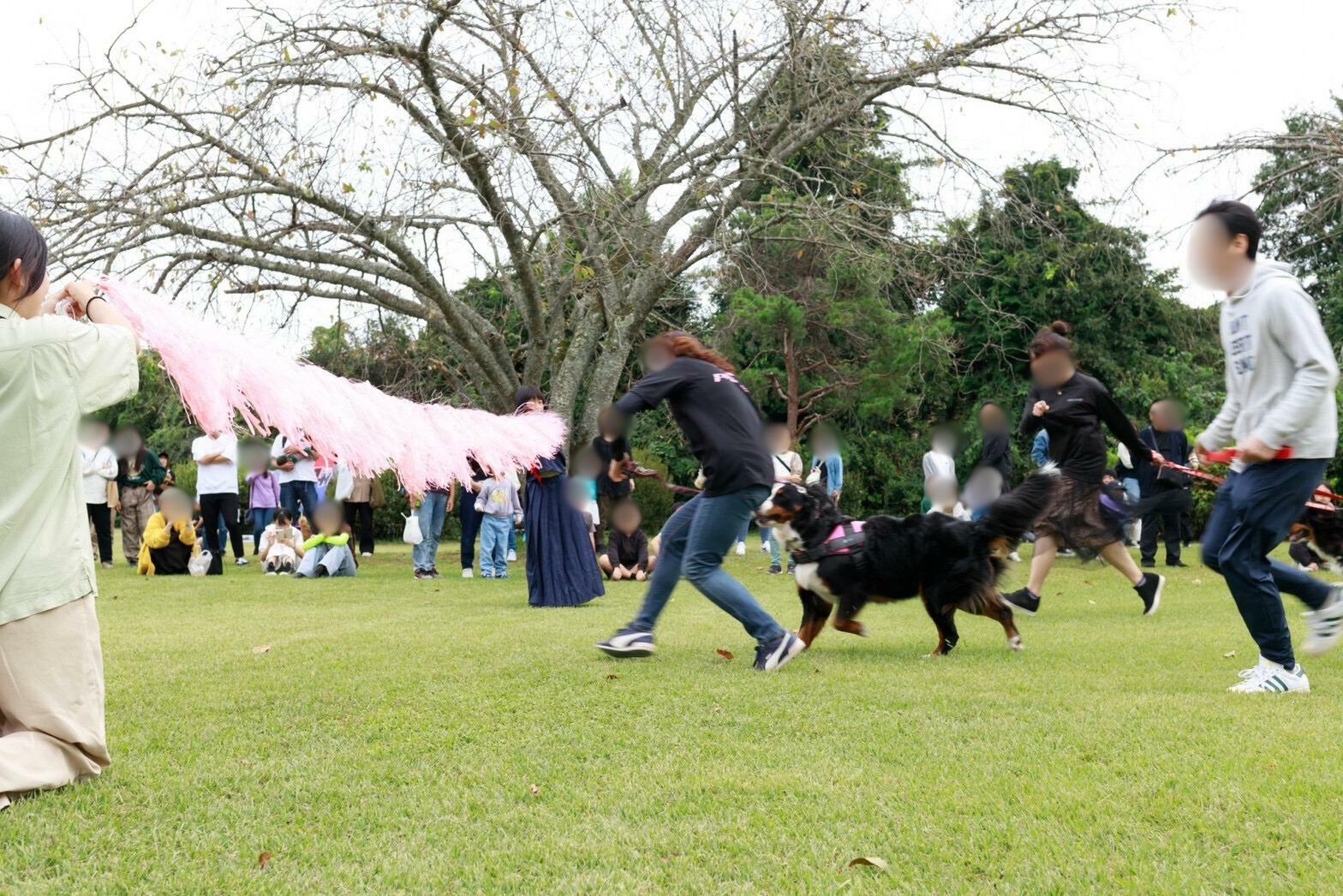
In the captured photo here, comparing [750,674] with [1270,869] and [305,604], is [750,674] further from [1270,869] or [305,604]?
[305,604]

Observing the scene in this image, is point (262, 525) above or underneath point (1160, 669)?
above

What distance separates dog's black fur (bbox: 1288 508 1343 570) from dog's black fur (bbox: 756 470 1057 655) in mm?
1991

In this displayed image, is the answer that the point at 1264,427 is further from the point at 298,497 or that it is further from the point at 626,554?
the point at 298,497

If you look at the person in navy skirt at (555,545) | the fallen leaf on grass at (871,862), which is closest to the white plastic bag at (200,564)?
the person in navy skirt at (555,545)

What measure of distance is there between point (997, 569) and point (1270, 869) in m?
3.93

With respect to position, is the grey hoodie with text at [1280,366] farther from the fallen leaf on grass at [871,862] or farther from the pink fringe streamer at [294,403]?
the pink fringe streamer at [294,403]

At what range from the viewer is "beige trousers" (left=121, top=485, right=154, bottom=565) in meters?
16.4

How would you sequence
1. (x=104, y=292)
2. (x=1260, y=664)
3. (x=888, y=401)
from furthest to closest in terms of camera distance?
(x=888, y=401) < (x=1260, y=664) < (x=104, y=292)

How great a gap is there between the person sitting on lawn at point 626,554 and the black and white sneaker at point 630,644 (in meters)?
7.84

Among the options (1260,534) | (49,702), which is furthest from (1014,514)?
(49,702)

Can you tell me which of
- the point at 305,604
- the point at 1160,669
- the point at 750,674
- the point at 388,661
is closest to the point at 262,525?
the point at 305,604

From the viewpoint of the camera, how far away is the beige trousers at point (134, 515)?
16.4 meters

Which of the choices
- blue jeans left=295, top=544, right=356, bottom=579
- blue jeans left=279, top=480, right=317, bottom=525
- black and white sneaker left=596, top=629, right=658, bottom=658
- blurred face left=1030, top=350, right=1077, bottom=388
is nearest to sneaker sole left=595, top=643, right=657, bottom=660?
black and white sneaker left=596, top=629, right=658, bottom=658

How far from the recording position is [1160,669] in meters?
5.86
